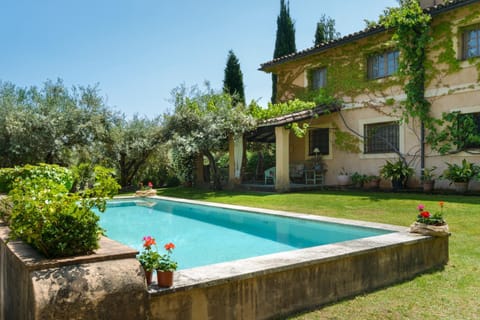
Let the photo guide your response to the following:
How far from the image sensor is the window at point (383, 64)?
16.6 m

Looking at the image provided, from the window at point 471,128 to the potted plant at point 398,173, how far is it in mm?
2200

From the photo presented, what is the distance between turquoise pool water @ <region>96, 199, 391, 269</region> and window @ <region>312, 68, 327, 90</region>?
9.71m

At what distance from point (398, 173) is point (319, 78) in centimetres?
698

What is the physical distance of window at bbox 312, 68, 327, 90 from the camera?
1961cm

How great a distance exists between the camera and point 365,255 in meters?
5.27

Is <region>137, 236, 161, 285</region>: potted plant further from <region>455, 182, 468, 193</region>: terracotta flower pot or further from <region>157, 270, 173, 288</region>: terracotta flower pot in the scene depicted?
<region>455, 182, 468, 193</region>: terracotta flower pot

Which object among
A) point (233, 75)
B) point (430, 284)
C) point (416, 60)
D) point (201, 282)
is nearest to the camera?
point (201, 282)

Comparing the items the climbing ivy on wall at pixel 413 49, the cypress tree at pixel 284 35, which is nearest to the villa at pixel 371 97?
the climbing ivy on wall at pixel 413 49

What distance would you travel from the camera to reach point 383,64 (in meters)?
17.1

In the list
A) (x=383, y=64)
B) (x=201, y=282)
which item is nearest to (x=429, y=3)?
(x=383, y=64)

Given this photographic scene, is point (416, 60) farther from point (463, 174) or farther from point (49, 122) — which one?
point (49, 122)

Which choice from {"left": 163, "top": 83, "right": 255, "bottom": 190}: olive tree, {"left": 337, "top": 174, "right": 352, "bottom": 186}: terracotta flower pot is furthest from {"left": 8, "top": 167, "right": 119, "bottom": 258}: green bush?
{"left": 337, "top": 174, "right": 352, "bottom": 186}: terracotta flower pot

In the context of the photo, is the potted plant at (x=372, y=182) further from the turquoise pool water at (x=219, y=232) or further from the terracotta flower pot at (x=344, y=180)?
the turquoise pool water at (x=219, y=232)

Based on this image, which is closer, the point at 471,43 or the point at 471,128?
the point at 471,128
